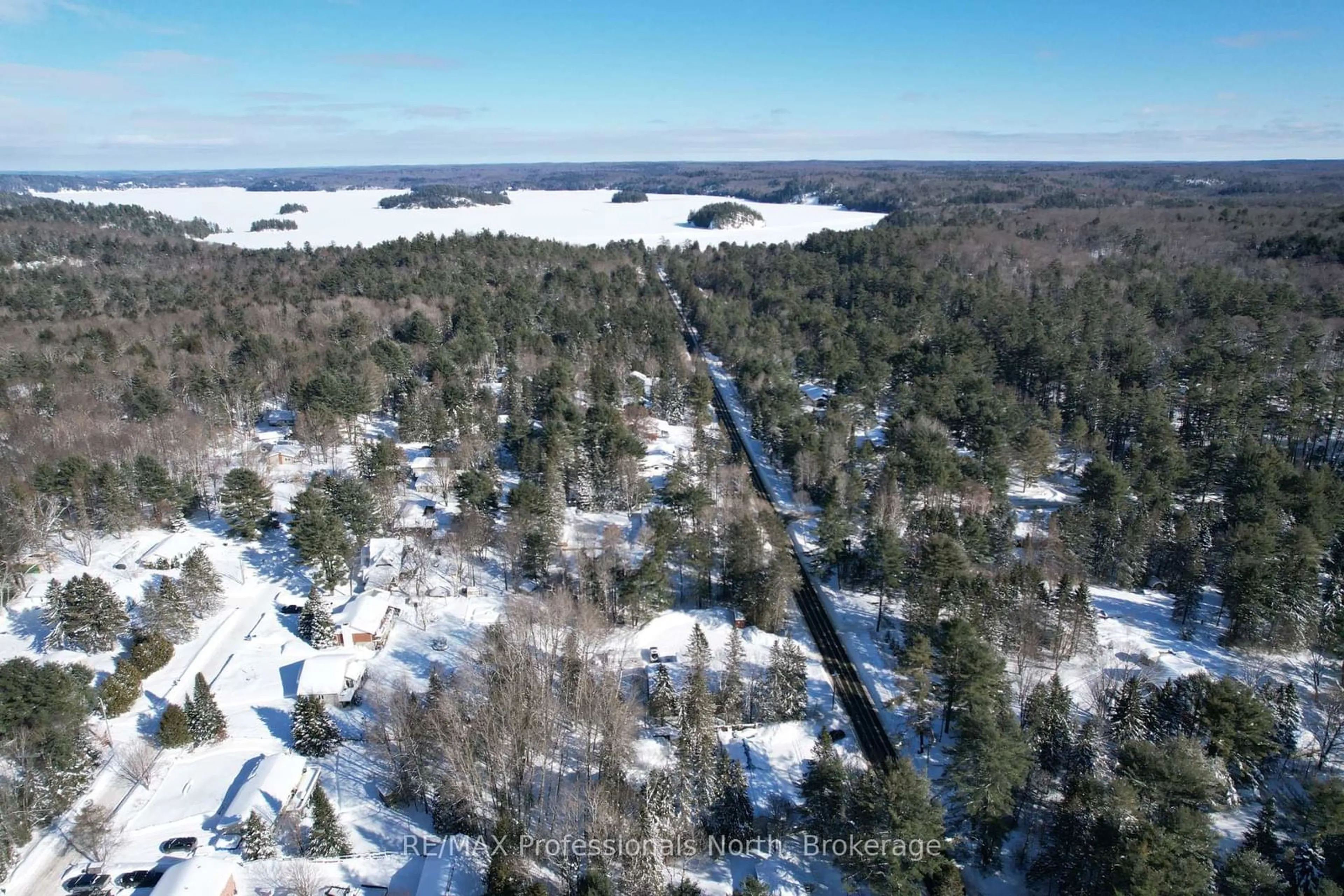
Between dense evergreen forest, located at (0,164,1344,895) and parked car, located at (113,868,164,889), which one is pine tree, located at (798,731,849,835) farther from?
parked car, located at (113,868,164,889)

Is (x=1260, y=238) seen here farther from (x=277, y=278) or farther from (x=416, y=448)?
(x=277, y=278)

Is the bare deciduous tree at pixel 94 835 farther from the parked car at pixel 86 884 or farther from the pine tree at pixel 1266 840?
the pine tree at pixel 1266 840

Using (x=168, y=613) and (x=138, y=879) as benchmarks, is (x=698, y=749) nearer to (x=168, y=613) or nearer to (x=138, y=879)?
(x=138, y=879)

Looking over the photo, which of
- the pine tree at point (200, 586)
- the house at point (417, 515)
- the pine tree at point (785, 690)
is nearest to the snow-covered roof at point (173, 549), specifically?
the pine tree at point (200, 586)

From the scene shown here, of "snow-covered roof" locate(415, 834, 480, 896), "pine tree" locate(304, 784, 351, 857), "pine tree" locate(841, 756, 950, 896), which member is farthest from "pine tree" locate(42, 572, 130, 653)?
"pine tree" locate(841, 756, 950, 896)

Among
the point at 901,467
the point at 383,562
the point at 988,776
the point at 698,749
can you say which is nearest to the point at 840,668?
the point at 698,749

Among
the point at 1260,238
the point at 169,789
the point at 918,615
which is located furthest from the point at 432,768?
the point at 1260,238
